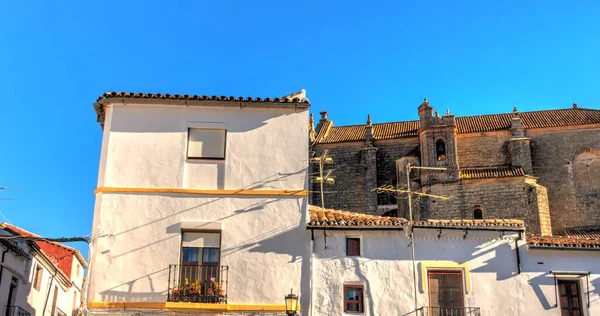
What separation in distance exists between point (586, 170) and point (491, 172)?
7.66 metres

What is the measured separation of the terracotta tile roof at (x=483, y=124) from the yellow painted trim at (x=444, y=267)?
121ft

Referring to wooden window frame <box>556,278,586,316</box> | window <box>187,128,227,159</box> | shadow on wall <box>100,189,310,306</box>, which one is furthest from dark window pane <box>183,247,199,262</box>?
wooden window frame <box>556,278,586,316</box>

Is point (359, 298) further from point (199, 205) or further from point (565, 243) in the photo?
point (565, 243)

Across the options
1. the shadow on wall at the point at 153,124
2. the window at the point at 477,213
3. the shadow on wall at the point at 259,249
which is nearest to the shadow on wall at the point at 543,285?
the shadow on wall at the point at 259,249

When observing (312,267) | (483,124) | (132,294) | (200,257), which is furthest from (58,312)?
(483,124)

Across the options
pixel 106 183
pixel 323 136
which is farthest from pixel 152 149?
pixel 323 136

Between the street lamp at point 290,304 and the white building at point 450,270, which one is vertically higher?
the white building at point 450,270

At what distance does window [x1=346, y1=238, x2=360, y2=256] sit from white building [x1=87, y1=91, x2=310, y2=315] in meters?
1.02

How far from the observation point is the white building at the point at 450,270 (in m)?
17.2

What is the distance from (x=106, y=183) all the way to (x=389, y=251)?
23.4 ft

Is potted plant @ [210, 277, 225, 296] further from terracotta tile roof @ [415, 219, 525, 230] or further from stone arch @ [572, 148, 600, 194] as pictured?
stone arch @ [572, 148, 600, 194]

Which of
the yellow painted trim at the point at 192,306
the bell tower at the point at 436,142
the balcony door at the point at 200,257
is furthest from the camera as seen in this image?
the bell tower at the point at 436,142

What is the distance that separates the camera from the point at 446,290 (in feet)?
57.3

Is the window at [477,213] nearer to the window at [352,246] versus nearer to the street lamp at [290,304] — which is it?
the window at [352,246]
